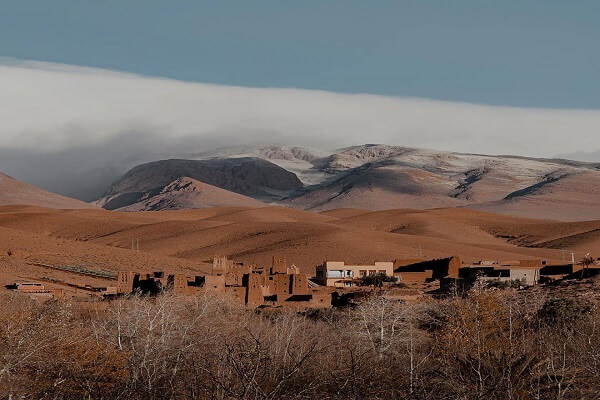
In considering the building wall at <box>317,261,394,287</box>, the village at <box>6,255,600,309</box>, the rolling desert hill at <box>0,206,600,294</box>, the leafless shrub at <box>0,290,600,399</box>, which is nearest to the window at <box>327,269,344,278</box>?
the building wall at <box>317,261,394,287</box>

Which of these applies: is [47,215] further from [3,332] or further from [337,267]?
[3,332]

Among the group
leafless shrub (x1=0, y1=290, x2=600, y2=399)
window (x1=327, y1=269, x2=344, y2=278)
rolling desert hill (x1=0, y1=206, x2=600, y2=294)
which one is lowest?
leafless shrub (x1=0, y1=290, x2=600, y2=399)

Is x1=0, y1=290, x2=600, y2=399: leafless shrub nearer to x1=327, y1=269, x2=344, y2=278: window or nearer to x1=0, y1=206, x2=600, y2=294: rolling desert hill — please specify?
x1=327, y1=269, x2=344, y2=278: window

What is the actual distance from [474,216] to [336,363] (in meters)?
144

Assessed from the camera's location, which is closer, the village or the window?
the village

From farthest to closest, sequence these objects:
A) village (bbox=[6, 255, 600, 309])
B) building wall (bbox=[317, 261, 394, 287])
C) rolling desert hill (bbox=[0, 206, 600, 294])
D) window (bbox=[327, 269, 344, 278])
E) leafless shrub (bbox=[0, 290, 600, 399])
A: rolling desert hill (bbox=[0, 206, 600, 294]), window (bbox=[327, 269, 344, 278]), building wall (bbox=[317, 261, 394, 287]), village (bbox=[6, 255, 600, 309]), leafless shrub (bbox=[0, 290, 600, 399])

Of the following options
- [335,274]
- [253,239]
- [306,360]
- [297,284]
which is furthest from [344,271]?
[306,360]

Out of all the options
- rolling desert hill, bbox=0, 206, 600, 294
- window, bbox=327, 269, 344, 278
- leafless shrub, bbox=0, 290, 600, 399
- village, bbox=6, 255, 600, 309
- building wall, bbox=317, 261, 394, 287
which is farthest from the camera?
rolling desert hill, bbox=0, 206, 600, 294

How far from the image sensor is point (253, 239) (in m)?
120

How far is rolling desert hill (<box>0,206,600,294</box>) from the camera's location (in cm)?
8194

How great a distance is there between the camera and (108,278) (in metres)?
70.6

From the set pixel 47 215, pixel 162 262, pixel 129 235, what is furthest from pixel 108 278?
pixel 47 215

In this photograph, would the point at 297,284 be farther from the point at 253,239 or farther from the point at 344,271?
the point at 253,239

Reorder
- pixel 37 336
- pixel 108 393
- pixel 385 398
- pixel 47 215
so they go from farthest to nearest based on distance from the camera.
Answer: pixel 47 215, pixel 37 336, pixel 108 393, pixel 385 398
